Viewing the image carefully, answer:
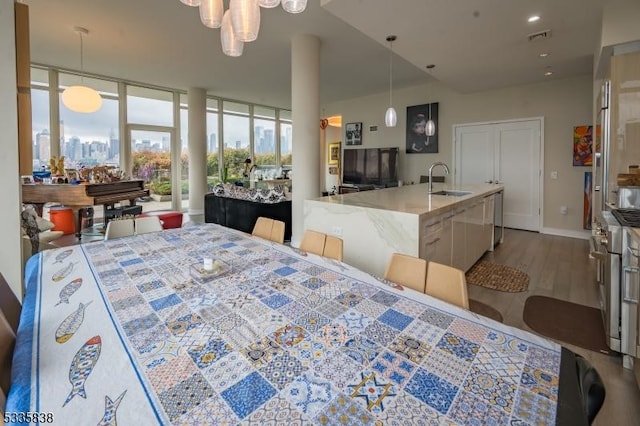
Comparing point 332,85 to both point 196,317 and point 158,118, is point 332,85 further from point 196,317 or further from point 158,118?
point 196,317

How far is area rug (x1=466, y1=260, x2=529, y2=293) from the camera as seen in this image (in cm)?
337

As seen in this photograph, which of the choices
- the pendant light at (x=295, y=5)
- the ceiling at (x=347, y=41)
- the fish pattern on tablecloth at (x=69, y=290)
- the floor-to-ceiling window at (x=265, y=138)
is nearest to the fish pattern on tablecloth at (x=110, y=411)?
the fish pattern on tablecloth at (x=69, y=290)

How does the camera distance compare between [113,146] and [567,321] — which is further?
[113,146]

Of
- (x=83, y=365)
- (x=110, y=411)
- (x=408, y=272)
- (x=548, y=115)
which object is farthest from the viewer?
(x=548, y=115)

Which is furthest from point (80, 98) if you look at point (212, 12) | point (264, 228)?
point (264, 228)

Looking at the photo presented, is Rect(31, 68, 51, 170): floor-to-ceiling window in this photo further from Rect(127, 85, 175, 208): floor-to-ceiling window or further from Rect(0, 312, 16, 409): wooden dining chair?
Rect(0, 312, 16, 409): wooden dining chair

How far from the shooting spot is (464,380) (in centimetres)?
76

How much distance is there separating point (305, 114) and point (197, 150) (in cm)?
451

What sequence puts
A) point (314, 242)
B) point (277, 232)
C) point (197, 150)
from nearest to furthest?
point (314, 242) < point (277, 232) < point (197, 150)

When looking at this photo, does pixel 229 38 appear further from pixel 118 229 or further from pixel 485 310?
pixel 485 310

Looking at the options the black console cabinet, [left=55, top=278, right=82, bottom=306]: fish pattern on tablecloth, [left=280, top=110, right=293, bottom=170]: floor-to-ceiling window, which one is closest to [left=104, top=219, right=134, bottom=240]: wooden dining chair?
[left=55, top=278, right=82, bottom=306]: fish pattern on tablecloth

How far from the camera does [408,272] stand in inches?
58.0

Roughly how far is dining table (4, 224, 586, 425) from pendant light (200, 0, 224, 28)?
60.9 inches

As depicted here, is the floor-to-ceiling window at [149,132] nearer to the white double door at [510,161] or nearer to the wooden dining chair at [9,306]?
the wooden dining chair at [9,306]
